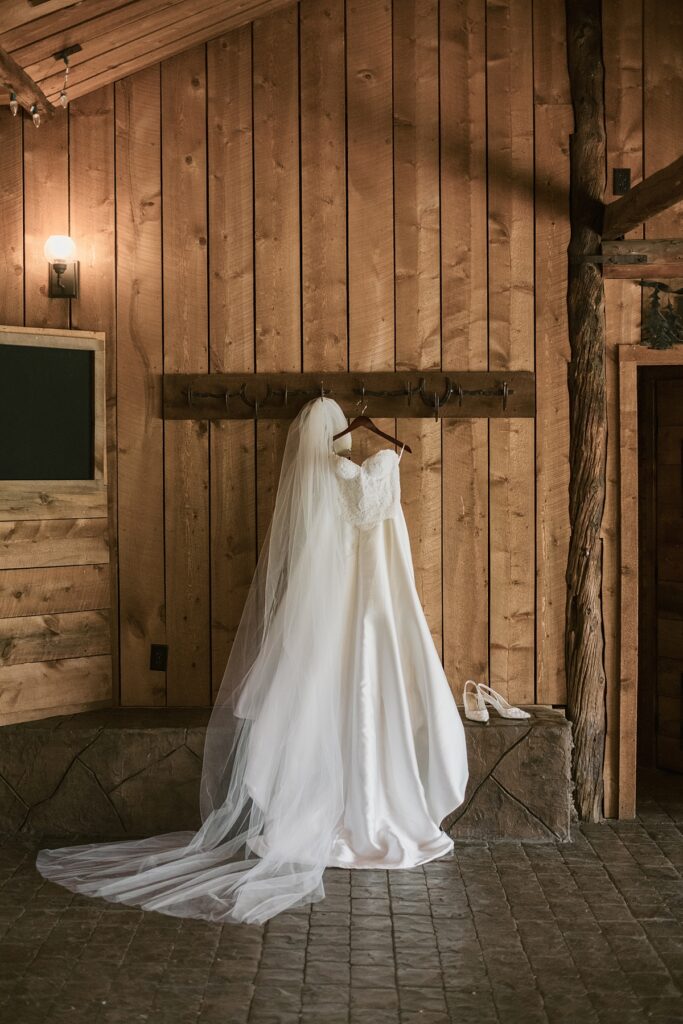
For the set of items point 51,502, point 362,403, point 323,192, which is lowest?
point 51,502

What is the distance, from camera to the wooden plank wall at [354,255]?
425cm

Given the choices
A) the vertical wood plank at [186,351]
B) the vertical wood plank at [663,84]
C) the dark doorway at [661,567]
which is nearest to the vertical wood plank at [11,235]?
the vertical wood plank at [186,351]

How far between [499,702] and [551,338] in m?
1.56

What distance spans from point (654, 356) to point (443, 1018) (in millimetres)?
2758

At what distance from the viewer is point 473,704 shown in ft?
13.7

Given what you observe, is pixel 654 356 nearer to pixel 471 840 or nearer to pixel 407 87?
pixel 407 87

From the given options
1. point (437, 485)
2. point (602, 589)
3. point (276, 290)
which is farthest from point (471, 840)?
point (276, 290)

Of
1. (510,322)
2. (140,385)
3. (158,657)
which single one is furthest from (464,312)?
(158,657)

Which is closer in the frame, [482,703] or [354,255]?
[482,703]

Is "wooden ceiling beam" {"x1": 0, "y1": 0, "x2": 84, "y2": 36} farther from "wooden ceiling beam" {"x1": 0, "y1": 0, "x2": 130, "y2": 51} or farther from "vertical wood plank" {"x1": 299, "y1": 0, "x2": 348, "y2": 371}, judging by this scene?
"vertical wood plank" {"x1": 299, "y1": 0, "x2": 348, "y2": 371}

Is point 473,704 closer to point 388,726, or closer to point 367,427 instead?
point 388,726

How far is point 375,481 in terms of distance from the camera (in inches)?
154

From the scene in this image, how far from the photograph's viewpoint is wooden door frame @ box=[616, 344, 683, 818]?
425 centimetres

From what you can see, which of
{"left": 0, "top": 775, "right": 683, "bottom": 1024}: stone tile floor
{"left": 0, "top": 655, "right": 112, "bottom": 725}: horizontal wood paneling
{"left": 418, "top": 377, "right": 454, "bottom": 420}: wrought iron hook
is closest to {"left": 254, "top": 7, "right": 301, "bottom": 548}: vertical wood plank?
{"left": 418, "top": 377, "right": 454, "bottom": 420}: wrought iron hook
